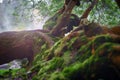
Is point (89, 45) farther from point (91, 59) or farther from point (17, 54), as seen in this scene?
point (17, 54)

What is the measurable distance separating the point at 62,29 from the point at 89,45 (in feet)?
16.6

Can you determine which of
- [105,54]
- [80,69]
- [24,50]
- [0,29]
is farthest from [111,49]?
[0,29]

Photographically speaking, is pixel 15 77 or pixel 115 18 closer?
pixel 15 77

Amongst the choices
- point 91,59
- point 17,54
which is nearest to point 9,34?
point 17,54

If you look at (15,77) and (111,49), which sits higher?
(111,49)

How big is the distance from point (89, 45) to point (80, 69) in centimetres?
80

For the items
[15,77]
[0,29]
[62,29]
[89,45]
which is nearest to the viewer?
[89,45]

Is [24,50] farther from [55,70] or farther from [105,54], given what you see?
[105,54]

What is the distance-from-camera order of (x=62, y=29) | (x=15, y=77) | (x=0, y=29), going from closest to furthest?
(x=15, y=77), (x=62, y=29), (x=0, y=29)

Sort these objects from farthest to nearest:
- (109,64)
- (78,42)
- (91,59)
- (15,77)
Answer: (15,77)
(78,42)
(91,59)
(109,64)

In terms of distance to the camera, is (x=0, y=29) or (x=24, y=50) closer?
(x=24, y=50)

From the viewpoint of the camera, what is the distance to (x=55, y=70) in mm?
4648

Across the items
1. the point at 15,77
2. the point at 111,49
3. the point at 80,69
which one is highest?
the point at 111,49

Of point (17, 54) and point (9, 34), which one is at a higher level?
point (9, 34)
